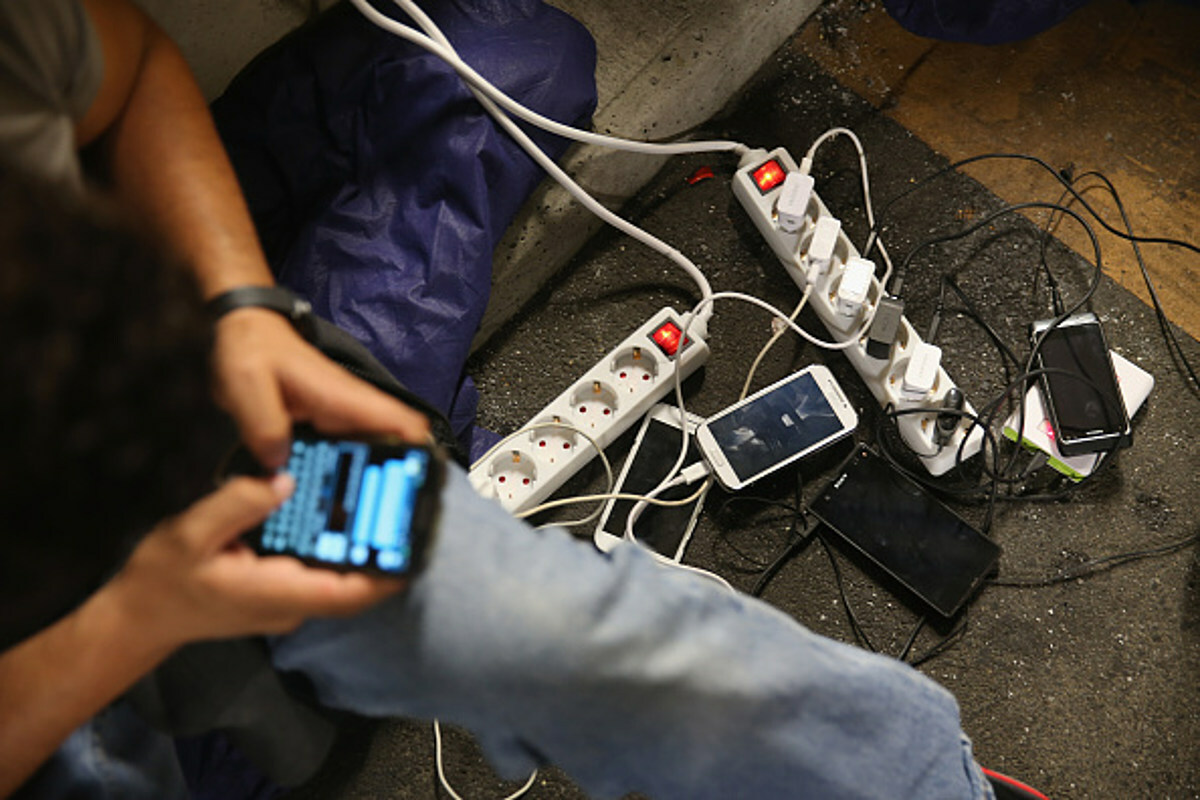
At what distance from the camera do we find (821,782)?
64 centimetres

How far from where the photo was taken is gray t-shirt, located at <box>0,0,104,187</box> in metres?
0.58

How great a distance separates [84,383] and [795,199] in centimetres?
80

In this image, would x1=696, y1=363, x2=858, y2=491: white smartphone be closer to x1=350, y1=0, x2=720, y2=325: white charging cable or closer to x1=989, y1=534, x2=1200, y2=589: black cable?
x1=350, y1=0, x2=720, y2=325: white charging cable

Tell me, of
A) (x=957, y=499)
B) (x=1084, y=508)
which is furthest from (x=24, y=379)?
(x=1084, y=508)

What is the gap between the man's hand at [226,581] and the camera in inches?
19.5

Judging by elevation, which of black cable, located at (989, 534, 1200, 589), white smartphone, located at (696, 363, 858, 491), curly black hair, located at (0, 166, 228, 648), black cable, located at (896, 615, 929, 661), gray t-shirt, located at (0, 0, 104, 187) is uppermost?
gray t-shirt, located at (0, 0, 104, 187)

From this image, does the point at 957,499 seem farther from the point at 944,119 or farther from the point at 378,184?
the point at 378,184

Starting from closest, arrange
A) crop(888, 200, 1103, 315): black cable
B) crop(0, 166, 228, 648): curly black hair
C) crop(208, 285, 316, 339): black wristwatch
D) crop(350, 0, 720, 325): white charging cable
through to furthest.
Result: crop(0, 166, 228, 648): curly black hair → crop(208, 285, 316, 339): black wristwatch → crop(350, 0, 720, 325): white charging cable → crop(888, 200, 1103, 315): black cable

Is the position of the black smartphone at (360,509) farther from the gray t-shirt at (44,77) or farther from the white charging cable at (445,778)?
the white charging cable at (445,778)

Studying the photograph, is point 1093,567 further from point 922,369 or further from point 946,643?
point 922,369

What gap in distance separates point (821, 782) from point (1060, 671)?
1.57 ft

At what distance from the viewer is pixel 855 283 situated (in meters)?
0.98

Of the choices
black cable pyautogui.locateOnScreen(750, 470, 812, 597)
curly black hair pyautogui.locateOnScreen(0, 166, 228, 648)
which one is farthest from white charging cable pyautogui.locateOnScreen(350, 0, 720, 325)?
curly black hair pyautogui.locateOnScreen(0, 166, 228, 648)

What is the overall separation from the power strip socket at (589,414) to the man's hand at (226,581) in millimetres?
466
